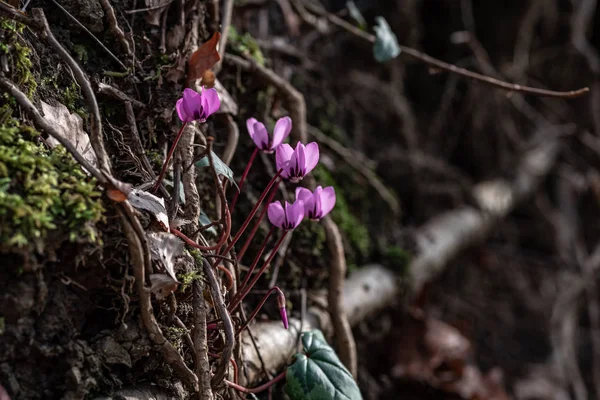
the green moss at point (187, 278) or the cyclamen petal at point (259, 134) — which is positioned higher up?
the cyclamen petal at point (259, 134)

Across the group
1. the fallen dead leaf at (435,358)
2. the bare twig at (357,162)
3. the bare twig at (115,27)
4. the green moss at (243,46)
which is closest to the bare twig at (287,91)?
the green moss at (243,46)

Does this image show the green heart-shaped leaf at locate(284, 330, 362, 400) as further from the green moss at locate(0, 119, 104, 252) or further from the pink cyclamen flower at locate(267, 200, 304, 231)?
the green moss at locate(0, 119, 104, 252)

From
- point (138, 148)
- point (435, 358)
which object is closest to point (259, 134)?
point (138, 148)

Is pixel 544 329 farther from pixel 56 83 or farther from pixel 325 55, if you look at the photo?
pixel 56 83

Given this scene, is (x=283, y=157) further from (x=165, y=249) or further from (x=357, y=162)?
(x=357, y=162)

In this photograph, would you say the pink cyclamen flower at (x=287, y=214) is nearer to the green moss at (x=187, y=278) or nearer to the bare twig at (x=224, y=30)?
the green moss at (x=187, y=278)

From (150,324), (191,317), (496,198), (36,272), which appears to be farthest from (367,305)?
(496,198)
